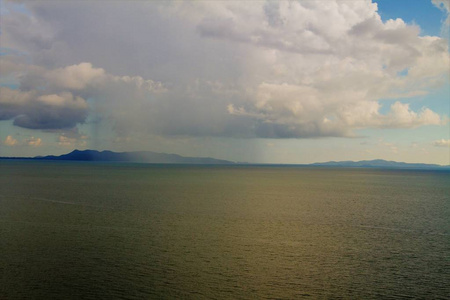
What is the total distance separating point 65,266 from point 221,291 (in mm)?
13022

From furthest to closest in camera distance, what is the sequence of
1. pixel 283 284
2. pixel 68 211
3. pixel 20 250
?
pixel 68 211 < pixel 20 250 < pixel 283 284

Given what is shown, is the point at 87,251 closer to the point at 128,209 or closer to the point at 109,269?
the point at 109,269

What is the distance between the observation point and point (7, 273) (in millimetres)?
28094

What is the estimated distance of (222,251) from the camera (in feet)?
117

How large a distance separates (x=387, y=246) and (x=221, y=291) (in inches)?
833

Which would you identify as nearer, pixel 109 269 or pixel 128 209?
pixel 109 269

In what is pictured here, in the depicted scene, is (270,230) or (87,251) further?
(270,230)

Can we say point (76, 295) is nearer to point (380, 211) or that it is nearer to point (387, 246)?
point (387, 246)

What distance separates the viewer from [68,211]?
2307 inches

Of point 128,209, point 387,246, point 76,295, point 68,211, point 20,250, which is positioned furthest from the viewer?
point 128,209

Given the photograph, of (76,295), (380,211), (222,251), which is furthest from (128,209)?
(380,211)

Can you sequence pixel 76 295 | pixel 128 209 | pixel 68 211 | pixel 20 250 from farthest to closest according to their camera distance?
1. pixel 128 209
2. pixel 68 211
3. pixel 20 250
4. pixel 76 295

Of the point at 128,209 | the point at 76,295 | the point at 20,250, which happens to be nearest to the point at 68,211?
the point at 128,209

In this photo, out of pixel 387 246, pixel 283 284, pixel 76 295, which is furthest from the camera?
pixel 387 246
